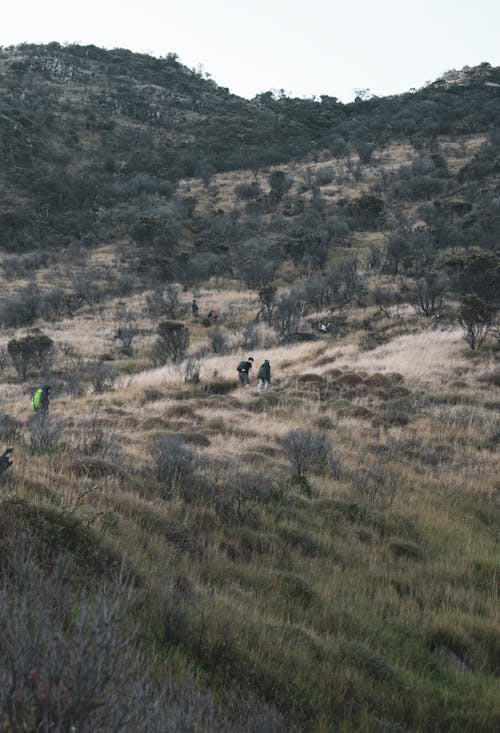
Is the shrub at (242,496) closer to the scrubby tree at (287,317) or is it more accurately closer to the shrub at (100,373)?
the shrub at (100,373)

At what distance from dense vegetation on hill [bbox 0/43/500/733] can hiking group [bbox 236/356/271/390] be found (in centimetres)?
67

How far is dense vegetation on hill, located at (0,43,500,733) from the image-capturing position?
3.11 m

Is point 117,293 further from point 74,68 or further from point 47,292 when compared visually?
point 74,68

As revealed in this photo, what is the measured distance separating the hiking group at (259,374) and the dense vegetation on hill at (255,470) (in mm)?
674

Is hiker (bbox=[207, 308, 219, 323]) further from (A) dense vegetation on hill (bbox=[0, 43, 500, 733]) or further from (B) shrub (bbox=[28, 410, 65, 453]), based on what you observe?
(B) shrub (bbox=[28, 410, 65, 453])

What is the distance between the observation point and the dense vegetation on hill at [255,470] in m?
3.11

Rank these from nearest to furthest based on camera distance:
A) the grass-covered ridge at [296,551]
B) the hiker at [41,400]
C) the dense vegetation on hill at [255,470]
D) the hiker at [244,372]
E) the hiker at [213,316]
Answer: the dense vegetation on hill at [255,470], the grass-covered ridge at [296,551], the hiker at [41,400], the hiker at [244,372], the hiker at [213,316]

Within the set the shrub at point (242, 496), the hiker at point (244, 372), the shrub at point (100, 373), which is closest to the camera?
the shrub at point (242, 496)

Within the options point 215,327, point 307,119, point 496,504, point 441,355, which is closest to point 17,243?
point 215,327

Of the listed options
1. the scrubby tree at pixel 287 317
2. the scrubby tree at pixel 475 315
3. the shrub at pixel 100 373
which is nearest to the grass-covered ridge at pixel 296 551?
the shrub at pixel 100 373

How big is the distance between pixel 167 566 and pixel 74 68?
12119cm

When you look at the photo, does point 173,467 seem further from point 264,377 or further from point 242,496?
point 264,377

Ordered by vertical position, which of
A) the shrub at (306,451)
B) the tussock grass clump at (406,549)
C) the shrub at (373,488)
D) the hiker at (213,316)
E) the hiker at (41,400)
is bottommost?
the shrub at (373,488)

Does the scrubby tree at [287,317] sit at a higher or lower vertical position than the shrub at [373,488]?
higher
